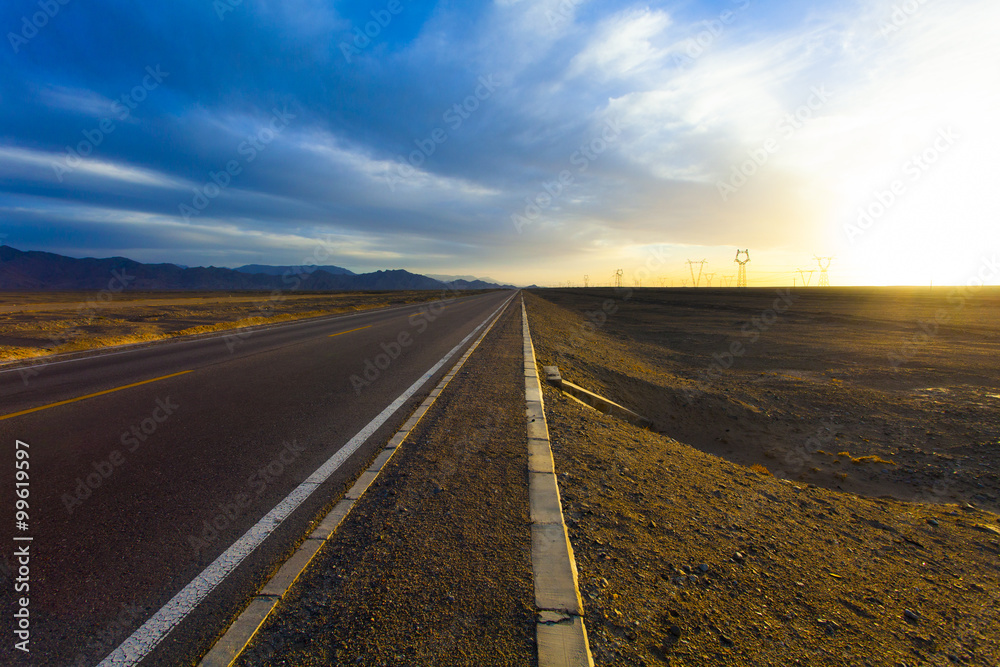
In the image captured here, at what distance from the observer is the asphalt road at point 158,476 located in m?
2.00

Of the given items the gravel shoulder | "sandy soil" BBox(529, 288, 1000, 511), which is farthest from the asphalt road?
"sandy soil" BBox(529, 288, 1000, 511)

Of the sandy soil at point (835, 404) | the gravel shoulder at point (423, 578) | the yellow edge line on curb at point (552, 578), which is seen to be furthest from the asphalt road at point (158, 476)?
the sandy soil at point (835, 404)

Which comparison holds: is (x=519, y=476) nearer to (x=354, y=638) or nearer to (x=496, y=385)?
(x=354, y=638)

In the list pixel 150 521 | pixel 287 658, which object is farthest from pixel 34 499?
pixel 287 658

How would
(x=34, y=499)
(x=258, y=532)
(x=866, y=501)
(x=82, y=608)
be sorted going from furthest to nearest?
1. (x=866, y=501)
2. (x=34, y=499)
3. (x=258, y=532)
4. (x=82, y=608)

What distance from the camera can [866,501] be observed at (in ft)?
14.0

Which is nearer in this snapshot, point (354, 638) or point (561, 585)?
point (354, 638)

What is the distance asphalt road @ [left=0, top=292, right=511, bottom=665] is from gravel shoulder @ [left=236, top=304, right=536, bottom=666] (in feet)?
1.14

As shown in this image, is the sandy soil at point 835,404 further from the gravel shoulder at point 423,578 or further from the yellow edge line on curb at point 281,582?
the yellow edge line on curb at point 281,582

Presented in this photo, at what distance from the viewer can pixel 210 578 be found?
7.25 feet

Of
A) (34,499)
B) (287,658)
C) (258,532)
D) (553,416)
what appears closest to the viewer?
(287,658)

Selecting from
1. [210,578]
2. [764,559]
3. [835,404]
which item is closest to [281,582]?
[210,578]

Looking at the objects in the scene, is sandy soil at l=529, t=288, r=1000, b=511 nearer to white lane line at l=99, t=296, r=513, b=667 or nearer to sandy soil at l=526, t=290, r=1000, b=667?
sandy soil at l=526, t=290, r=1000, b=667

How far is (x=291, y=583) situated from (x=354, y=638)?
58cm
